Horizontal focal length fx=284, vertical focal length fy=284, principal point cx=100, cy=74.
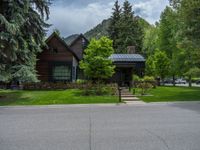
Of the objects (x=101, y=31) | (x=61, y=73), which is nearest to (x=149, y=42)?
(x=61, y=73)

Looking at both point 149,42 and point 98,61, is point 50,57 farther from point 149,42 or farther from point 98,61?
point 149,42

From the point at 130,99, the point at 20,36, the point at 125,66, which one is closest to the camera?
the point at 130,99

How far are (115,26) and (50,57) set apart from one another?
115 ft

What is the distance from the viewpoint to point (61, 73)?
1314 inches

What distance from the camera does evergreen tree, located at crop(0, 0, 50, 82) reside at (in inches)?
864

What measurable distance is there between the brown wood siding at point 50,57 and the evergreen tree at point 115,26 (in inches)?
1238

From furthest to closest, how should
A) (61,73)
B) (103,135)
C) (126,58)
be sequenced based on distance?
(61,73) < (126,58) < (103,135)

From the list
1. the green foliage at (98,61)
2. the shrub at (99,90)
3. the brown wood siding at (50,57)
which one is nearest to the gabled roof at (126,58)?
the brown wood siding at (50,57)

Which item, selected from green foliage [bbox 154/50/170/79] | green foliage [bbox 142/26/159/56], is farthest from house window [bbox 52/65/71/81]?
green foliage [bbox 142/26/159/56]

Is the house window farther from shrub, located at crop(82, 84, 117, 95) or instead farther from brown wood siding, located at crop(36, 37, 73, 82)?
shrub, located at crop(82, 84, 117, 95)

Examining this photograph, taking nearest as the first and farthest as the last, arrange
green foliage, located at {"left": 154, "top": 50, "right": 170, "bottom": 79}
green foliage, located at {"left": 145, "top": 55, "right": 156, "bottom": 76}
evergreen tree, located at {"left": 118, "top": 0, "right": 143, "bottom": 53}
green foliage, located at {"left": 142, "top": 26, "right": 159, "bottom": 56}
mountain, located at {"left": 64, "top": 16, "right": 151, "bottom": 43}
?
green foliage, located at {"left": 154, "top": 50, "right": 170, "bottom": 79}, green foliage, located at {"left": 145, "top": 55, "right": 156, "bottom": 76}, mountain, located at {"left": 64, "top": 16, "right": 151, "bottom": 43}, green foliage, located at {"left": 142, "top": 26, "right": 159, "bottom": 56}, evergreen tree, located at {"left": 118, "top": 0, "right": 143, "bottom": 53}

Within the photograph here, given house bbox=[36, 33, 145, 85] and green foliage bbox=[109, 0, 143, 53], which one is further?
Result: green foliage bbox=[109, 0, 143, 53]

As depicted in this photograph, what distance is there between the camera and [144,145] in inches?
283

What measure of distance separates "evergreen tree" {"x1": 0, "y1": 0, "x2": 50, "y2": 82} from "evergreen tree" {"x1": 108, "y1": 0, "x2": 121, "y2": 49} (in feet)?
125
